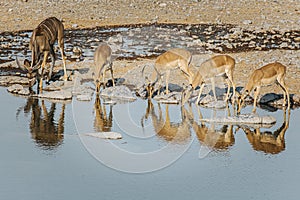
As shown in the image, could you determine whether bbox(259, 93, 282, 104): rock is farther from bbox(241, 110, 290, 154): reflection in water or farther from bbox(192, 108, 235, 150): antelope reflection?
bbox(192, 108, 235, 150): antelope reflection

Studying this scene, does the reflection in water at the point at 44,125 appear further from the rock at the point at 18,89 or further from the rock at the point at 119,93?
the rock at the point at 119,93

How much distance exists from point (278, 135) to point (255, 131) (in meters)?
0.45

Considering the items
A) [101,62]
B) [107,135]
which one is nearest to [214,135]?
[107,135]

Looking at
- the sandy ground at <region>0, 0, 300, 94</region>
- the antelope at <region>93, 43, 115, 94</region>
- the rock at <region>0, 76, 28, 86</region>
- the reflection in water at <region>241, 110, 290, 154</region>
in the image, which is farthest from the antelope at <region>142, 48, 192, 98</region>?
the sandy ground at <region>0, 0, 300, 94</region>

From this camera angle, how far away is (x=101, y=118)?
12820 millimetres

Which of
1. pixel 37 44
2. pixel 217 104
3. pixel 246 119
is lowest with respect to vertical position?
pixel 246 119

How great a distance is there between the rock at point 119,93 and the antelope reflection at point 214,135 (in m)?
2.59

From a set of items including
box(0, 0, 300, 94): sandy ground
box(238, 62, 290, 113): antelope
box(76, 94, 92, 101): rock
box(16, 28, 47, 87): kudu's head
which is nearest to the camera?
box(238, 62, 290, 113): antelope

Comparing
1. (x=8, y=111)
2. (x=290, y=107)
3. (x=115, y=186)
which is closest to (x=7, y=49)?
(x=8, y=111)

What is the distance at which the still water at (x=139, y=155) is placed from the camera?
28.6 ft

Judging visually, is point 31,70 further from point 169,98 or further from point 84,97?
point 169,98

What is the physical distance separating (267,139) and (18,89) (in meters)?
6.46

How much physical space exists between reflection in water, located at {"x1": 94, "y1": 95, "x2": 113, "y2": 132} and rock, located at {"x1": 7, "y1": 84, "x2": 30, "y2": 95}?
1831 mm

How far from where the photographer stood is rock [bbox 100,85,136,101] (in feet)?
48.4
